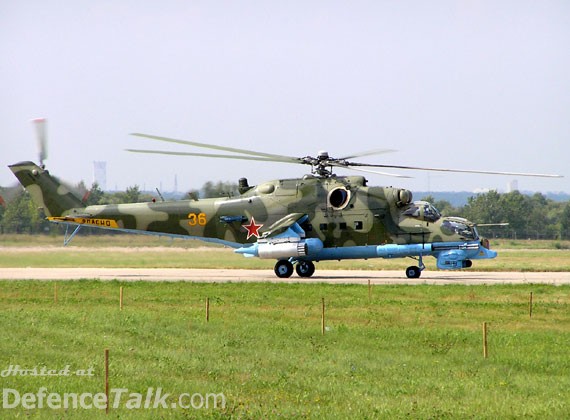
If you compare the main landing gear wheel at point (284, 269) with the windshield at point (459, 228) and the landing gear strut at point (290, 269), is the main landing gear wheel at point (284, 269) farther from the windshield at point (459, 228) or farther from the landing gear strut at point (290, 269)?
the windshield at point (459, 228)

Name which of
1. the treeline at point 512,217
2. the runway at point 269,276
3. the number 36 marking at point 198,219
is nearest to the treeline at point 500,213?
the treeline at point 512,217

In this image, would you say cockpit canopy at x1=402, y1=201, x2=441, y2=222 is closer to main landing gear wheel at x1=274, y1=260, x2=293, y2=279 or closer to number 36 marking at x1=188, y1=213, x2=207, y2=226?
main landing gear wheel at x1=274, y1=260, x2=293, y2=279

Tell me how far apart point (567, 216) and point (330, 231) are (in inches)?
3265

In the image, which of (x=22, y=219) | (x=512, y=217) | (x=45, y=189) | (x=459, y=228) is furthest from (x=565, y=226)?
(x=45, y=189)

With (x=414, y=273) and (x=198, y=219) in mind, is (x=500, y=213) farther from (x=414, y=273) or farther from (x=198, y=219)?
(x=198, y=219)

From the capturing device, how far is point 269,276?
43531mm

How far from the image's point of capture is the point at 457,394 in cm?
1867

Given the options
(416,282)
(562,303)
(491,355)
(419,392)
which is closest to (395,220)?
(416,282)

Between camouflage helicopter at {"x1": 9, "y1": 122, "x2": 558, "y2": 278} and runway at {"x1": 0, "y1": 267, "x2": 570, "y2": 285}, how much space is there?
1.14 m

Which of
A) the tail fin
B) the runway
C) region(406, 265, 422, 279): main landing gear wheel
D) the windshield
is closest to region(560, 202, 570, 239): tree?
the runway

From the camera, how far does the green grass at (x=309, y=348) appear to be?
17.9m

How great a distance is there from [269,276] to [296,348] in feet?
65.3

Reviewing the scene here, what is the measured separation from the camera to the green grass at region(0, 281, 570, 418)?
17.9 meters

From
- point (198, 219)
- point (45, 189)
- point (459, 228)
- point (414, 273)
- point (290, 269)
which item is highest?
point (45, 189)
